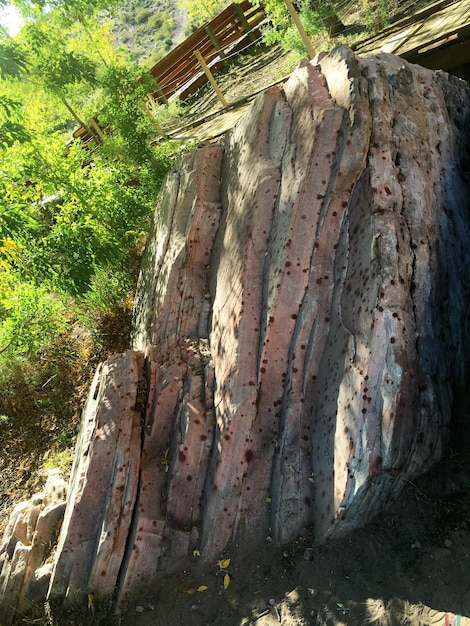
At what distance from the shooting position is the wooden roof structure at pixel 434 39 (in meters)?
6.57

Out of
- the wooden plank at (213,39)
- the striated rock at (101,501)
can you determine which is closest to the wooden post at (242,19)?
the wooden plank at (213,39)

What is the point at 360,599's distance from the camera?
3.55m

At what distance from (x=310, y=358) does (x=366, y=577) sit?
1856mm

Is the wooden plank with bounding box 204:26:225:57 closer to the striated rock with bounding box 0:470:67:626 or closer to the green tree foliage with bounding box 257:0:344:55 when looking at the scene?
the green tree foliage with bounding box 257:0:344:55

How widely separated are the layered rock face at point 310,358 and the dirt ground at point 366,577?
155mm

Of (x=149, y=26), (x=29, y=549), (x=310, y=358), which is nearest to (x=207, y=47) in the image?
(x=310, y=358)

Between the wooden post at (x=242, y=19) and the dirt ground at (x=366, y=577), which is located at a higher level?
the wooden post at (x=242, y=19)

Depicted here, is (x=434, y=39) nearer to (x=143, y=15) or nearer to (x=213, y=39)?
(x=213, y=39)

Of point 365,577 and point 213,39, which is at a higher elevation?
point 213,39

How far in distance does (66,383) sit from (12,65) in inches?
216

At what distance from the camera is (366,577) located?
143 inches

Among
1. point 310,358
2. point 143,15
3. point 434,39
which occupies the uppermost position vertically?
point 143,15

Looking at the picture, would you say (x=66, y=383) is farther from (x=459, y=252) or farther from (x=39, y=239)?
(x=459, y=252)

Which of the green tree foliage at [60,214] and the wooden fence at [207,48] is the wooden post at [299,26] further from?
the wooden fence at [207,48]
